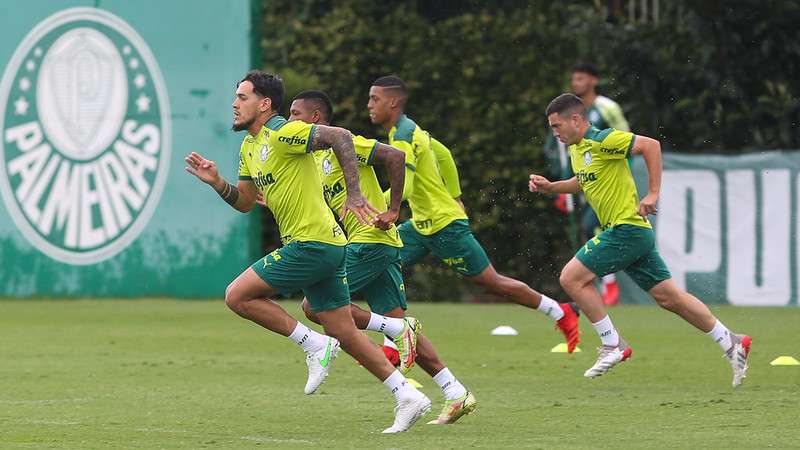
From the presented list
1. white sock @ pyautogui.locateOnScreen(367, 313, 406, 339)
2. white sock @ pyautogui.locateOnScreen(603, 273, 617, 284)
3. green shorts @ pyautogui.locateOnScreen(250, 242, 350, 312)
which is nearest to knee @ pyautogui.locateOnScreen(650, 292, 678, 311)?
white sock @ pyautogui.locateOnScreen(367, 313, 406, 339)

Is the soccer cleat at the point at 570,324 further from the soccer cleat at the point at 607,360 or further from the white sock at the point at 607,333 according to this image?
the soccer cleat at the point at 607,360

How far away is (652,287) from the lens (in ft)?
38.1

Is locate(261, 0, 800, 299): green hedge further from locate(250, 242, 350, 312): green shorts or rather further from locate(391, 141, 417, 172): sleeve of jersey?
locate(250, 242, 350, 312): green shorts

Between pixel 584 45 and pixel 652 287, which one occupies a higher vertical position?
pixel 584 45

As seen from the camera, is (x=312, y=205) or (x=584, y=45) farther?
(x=584, y=45)

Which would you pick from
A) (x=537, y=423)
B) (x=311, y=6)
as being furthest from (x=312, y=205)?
(x=311, y=6)

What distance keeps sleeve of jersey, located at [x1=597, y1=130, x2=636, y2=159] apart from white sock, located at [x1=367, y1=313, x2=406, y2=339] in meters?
2.11

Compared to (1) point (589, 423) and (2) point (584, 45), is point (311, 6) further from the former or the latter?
(1) point (589, 423)

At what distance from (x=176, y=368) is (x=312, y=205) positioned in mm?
3845

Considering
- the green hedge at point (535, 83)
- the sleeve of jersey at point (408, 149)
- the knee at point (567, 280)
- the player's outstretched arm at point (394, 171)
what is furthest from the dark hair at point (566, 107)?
the green hedge at point (535, 83)

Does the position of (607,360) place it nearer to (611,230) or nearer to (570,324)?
(611,230)

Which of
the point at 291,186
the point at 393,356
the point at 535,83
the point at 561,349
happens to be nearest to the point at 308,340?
the point at 291,186

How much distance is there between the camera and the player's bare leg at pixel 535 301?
13.1m

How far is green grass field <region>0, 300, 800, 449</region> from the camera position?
845 cm
